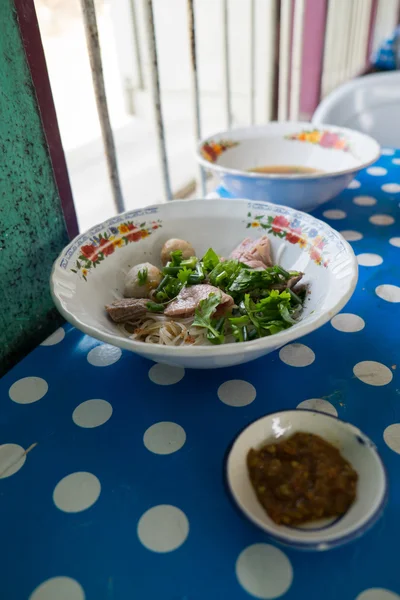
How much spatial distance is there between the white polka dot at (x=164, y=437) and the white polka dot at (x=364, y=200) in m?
0.95

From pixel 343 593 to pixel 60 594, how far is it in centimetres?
31

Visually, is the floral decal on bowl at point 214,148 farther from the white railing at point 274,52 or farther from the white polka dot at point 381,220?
the white polka dot at point 381,220

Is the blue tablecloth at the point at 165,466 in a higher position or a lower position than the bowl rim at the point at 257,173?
lower

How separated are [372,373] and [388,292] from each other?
263 mm

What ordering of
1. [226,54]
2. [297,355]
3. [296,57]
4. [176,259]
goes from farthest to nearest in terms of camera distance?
[296,57] < [226,54] < [176,259] < [297,355]

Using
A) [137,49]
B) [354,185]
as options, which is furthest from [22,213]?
[137,49]

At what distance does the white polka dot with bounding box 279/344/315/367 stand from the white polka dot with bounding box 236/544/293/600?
1.08 feet

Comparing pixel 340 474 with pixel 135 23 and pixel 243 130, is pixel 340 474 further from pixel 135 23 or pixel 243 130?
pixel 135 23

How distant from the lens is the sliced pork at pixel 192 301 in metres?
0.82

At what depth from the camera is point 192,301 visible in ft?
2.79

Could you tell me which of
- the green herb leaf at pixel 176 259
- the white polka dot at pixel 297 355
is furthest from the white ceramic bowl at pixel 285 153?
the white polka dot at pixel 297 355

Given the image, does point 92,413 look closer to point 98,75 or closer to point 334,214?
point 98,75

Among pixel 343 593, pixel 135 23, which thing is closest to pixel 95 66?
pixel 343 593

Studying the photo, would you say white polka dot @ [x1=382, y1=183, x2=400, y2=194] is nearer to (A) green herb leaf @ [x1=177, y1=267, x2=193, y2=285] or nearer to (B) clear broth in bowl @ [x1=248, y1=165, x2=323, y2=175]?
(B) clear broth in bowl @ [x1=248, y1=165, x2=323, y2=175]
